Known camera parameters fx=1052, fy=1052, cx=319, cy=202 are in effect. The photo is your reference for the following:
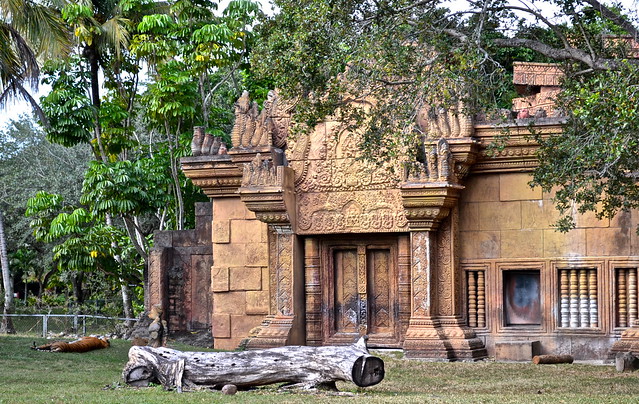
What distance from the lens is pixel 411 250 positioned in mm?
17938

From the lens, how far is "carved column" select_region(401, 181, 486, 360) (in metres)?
17.5

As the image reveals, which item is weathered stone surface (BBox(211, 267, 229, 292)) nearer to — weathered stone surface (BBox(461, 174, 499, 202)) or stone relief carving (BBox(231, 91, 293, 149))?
stone relief carving (BBox(231, 91, 293, 149))

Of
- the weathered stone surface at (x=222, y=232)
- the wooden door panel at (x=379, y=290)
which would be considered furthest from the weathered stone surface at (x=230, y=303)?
the wooden door panel at (x=379, y=290)

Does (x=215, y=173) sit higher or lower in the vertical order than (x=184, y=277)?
higher

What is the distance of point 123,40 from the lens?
27.7 meters

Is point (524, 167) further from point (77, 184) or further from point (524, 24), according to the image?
point (77, 184)

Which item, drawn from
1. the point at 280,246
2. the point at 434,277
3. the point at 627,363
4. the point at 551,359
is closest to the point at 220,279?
the point at 280,246

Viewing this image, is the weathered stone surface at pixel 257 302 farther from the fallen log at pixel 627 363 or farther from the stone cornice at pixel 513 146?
the fallen log at pixel 627 363

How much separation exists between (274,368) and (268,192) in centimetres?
601

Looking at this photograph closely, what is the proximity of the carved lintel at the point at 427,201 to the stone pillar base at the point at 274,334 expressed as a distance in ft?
9.32

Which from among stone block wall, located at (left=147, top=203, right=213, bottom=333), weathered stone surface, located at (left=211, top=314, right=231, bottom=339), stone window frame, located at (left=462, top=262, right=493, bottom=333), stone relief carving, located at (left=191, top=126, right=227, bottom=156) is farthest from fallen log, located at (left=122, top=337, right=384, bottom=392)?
stone block wall, located at (left=147, top=203, right=213, bottom=333)

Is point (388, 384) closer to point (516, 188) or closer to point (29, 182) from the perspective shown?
point (516, 188)

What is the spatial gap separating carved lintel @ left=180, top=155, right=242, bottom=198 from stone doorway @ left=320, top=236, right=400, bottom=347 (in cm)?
209

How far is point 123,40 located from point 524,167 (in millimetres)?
13576
